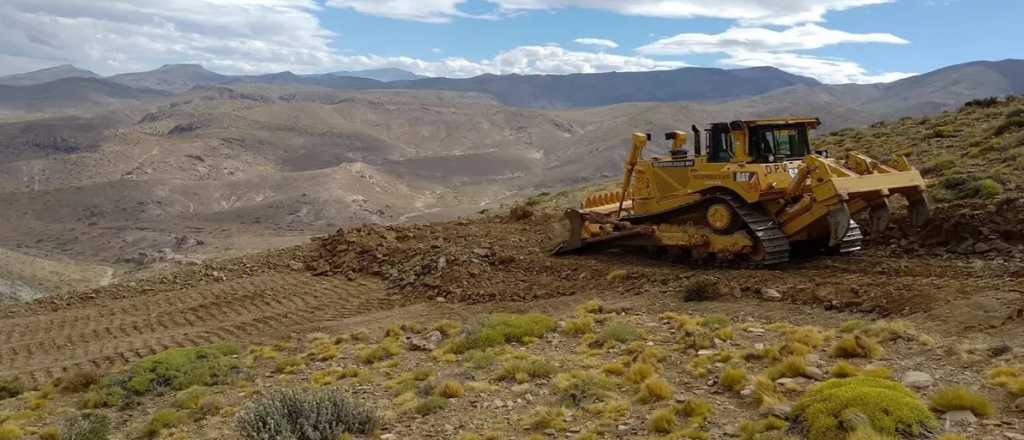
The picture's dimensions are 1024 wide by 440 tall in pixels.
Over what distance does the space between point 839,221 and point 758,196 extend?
1.44m

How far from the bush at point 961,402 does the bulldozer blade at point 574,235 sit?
955 cm

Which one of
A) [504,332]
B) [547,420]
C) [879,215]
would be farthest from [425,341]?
[879,215]

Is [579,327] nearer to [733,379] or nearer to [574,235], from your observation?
[733,379]

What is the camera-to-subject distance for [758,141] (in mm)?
13469

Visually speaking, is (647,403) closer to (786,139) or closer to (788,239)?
(788,239)

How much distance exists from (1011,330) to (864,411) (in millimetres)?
3513

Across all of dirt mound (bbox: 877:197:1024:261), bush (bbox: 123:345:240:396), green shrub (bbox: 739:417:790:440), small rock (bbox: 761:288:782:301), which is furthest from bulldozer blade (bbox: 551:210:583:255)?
green shrub (bbox: 739:417:790:440)

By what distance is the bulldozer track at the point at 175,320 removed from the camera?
12906 mm

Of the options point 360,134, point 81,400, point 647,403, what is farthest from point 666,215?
point 360,134

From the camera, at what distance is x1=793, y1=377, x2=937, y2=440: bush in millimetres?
5930

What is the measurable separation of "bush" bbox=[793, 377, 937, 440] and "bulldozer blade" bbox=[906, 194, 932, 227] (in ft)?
24.5

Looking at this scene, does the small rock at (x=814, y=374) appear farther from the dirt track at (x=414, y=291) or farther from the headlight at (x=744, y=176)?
the headlight at (x=744, y=176)

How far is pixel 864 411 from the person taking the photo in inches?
239

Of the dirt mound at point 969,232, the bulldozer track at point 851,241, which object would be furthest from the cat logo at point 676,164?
the dirt mound at point 969,232
